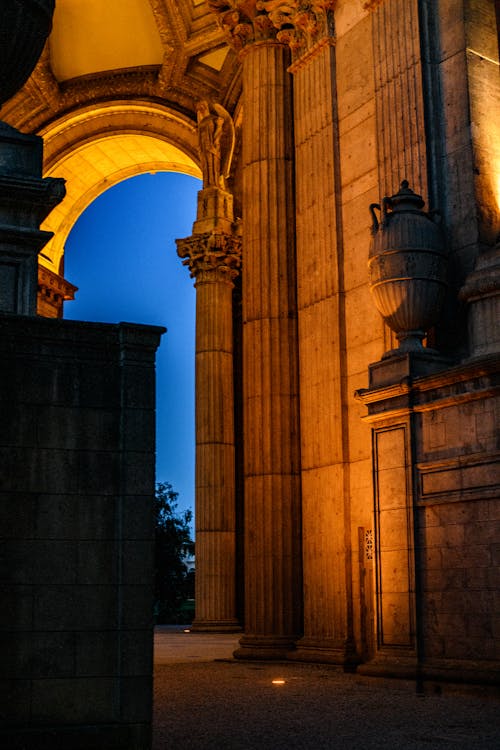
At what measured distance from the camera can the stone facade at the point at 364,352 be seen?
13.8 metres

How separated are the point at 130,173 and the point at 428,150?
92.2 feet

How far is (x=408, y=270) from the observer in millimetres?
15062

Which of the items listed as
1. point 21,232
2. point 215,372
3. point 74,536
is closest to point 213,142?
point 215,372

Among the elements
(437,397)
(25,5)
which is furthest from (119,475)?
(437,397)

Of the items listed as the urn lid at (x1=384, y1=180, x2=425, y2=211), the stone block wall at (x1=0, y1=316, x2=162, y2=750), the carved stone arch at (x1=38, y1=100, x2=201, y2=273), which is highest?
the carved stone arch at (x1=38, y1=100, x2=201, y2=273)

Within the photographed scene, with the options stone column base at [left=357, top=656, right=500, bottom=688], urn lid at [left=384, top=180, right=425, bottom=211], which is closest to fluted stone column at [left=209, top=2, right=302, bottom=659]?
stone column base at [left=357, top=656, right=500, bottom=688]

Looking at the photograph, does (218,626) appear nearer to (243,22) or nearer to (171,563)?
(243,22)

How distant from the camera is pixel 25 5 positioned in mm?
7898

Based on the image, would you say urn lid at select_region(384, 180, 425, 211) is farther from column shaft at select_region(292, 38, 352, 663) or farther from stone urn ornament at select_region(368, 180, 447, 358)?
column shaft at select_region(292, 38, 352, 663)

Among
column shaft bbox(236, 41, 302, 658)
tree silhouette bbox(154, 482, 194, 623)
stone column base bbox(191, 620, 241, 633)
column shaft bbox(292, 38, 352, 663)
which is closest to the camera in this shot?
column shaft bbox(292, 38, 352, 663)

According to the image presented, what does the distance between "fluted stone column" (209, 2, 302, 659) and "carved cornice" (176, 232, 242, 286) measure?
10.0m

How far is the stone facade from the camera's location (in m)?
13.8

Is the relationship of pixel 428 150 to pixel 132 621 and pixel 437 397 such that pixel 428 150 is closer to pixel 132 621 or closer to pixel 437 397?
pixel 437 397

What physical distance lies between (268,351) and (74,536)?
477 inches
